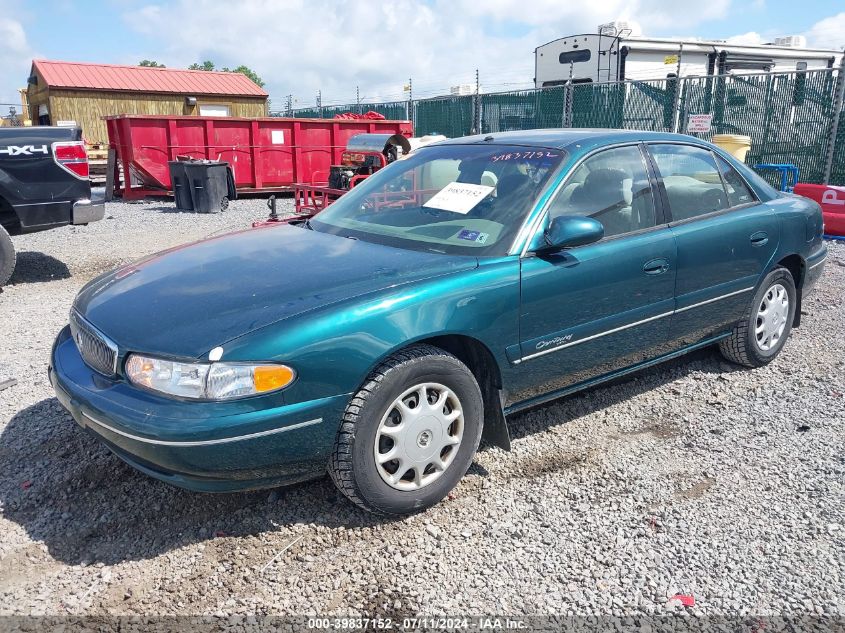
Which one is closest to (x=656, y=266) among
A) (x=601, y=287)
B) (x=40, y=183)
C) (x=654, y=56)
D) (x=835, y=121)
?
(x=601, y=287)

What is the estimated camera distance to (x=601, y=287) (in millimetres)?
3420

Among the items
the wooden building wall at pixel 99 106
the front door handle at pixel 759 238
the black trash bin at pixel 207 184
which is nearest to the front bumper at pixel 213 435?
the front door handle at pixel 759 238

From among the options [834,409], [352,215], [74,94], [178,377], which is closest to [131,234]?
[352,215]

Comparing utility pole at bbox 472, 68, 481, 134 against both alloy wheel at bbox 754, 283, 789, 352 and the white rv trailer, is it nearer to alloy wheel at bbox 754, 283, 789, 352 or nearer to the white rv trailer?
the white rv trailer

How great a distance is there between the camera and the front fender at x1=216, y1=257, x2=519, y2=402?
8.32 ft

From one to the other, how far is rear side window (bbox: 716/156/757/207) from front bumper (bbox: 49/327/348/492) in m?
3.05

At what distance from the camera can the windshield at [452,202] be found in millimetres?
3311

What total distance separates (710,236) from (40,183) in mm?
6284

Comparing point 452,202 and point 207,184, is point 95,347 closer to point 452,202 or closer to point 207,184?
point 452,202

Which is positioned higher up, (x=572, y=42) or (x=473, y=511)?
(x=572, y=42)

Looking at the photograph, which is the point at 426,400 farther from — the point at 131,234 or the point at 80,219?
the point at 131,234

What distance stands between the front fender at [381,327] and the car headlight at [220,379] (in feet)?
0.13

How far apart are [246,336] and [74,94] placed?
27.0 m

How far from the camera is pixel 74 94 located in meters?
25.2
